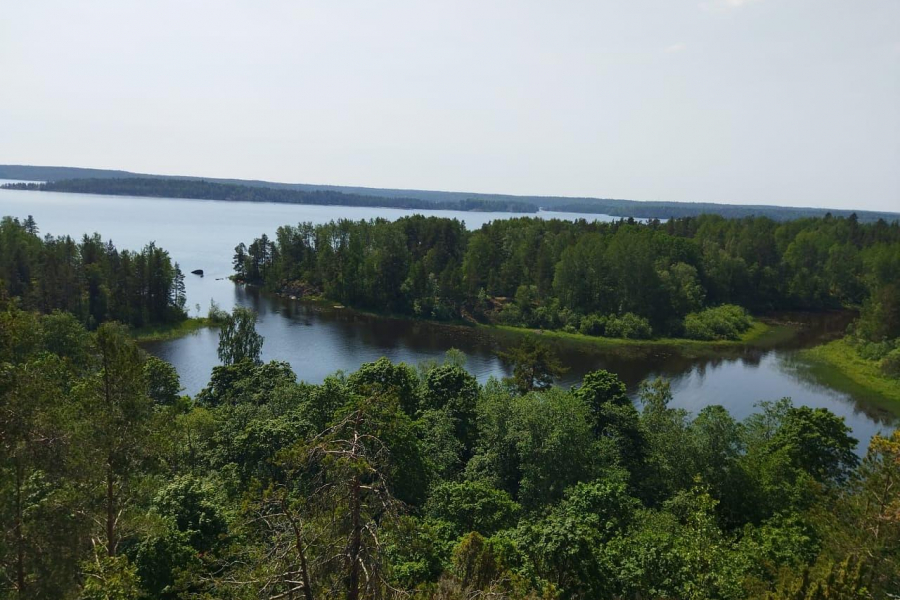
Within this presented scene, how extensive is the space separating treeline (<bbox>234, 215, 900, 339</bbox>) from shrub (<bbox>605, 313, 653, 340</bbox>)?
120 millimetres

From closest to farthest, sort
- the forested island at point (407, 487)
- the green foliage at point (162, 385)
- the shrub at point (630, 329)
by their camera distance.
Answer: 1. the forested island at point (407, 487)
2. the green foliage at point (162, 385)
3. the shrub at point (630, 329)

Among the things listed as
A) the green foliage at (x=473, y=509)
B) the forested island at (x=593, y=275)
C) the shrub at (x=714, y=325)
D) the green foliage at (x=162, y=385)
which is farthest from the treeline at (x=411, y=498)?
the forested island at (x=593, y=275)

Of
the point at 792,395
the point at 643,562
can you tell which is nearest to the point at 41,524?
the point at 643,562

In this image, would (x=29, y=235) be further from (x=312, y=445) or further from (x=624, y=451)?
(x=312, y=445)

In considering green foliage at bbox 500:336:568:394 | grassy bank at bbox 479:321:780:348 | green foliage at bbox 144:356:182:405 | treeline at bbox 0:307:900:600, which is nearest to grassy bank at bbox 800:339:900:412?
grassy bank at bbox 479:321:780:348

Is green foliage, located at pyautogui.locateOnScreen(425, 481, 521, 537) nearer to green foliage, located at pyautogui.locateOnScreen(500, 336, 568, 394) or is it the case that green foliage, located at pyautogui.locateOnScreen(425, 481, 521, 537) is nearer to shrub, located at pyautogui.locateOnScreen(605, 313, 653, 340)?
green foliage, located at pyautogui.locateOnScreen(500, 336, 568, 394)

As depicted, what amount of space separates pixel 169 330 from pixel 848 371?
2485 inches

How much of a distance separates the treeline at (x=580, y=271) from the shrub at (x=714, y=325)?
17 centimetres

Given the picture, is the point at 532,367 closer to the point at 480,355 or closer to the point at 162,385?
the point at 480,355

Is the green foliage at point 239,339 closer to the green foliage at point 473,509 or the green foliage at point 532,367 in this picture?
the green foliage at point 532,367

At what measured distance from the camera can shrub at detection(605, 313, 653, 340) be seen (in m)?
63.4

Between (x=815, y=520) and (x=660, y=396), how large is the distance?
12.7 metres

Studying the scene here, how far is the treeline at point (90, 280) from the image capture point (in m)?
55.7

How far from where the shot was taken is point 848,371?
5153 cm
